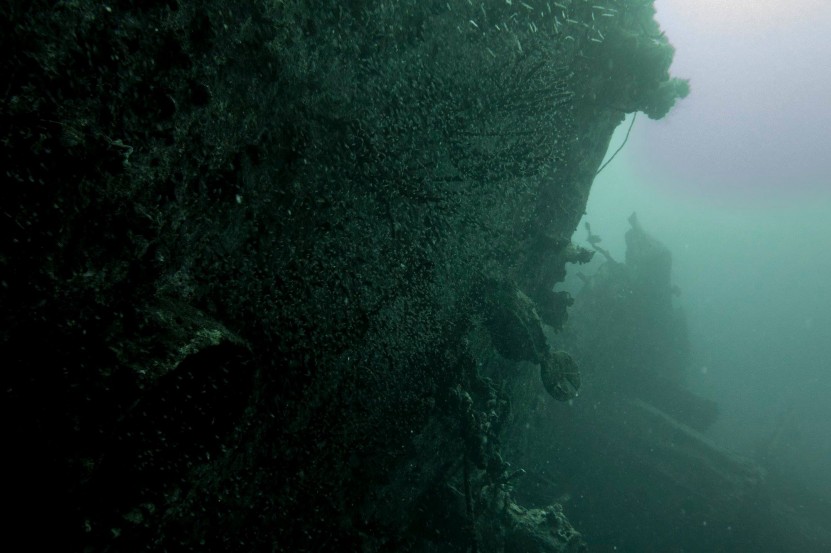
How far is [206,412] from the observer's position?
1964 millimetres

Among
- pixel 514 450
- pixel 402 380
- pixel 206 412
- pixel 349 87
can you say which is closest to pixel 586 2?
pixel 349 87

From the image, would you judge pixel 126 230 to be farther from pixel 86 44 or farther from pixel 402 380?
pixel 402 380

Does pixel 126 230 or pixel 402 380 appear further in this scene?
pixel 402 380

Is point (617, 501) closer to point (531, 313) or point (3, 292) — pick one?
point (531, 313)

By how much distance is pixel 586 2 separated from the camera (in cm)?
393

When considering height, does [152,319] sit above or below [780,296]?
below

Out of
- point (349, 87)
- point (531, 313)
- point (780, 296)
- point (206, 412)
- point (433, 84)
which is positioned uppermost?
point (780, 296)

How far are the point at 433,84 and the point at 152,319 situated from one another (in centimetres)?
249

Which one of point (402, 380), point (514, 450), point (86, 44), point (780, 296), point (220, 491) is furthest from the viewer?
point (780, 296)

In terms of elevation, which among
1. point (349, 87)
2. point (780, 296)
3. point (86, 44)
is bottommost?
point (86, 44)

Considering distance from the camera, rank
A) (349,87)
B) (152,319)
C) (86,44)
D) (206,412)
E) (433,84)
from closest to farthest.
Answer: (86,44)
(152,319)
(206,412)
(349,87)
(433,84)

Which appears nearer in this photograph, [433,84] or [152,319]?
[152,319]

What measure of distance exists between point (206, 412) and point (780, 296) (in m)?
95.8

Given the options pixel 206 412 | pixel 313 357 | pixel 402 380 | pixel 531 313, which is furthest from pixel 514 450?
pixel 206 412
